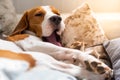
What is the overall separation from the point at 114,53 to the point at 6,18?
860 mm

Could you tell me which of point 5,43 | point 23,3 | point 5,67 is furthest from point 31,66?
point 23,3

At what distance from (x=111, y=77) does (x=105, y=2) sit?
3.65 feet

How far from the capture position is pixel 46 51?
1.30 m

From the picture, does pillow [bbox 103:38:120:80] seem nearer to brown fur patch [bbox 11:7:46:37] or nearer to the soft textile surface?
the soft textile surface

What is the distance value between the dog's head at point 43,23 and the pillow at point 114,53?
0.32 meters

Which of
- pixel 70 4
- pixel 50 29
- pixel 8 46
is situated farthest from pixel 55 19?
pixel 70 4

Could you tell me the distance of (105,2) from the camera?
209cm

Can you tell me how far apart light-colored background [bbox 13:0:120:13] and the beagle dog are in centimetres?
60

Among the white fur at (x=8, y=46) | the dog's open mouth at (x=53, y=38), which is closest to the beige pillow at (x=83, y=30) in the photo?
the dog's open mouth at (x=53, y=38)

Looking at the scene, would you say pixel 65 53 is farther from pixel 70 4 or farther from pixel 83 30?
pixel 70 4

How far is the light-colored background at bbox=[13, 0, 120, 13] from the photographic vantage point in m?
2.10

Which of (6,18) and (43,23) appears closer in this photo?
(43,23)

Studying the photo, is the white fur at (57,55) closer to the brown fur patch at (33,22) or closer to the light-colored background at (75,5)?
the brown fur patch at (33,22)

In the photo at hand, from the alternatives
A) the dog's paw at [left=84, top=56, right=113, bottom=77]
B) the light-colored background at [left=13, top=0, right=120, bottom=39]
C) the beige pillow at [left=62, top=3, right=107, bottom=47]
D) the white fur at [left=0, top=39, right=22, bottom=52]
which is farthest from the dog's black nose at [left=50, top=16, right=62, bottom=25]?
the light-colored background at [left=13, top=0, right=120, bottom=39]
